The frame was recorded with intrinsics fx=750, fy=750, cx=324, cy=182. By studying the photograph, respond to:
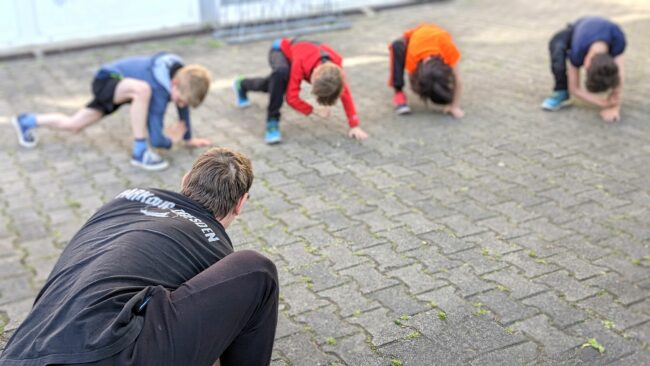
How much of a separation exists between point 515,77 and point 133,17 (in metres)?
4.23

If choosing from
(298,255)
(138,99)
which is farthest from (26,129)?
(298,255)

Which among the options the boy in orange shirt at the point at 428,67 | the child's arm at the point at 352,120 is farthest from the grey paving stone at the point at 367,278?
the boy in orange shirt at the point at 428,67

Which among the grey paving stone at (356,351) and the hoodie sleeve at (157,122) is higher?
the hoodie sleeve at (157,122)

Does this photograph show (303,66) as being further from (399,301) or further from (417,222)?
(399,301)

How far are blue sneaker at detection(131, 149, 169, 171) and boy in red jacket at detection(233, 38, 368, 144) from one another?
812 mm

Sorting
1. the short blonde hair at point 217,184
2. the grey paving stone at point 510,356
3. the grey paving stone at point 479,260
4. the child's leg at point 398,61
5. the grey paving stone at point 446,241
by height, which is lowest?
the grey paving stone at point 510,356

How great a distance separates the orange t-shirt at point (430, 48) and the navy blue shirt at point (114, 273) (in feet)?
11.4

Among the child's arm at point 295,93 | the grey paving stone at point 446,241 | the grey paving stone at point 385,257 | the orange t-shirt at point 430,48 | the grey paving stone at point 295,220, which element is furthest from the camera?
the orange t-shirt at point 430,48

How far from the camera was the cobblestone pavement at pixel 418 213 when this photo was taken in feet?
10.3

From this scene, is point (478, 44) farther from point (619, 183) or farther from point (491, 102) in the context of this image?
point (619, 183)

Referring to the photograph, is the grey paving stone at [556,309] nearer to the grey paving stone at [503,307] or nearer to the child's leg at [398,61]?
the grey paving stone at [503,307]

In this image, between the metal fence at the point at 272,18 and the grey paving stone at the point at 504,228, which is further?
the metal fence at the point at 272,18

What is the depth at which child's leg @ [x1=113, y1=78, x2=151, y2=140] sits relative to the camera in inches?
195

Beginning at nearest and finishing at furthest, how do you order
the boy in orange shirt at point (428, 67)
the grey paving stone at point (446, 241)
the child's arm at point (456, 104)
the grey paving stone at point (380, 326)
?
the grey paving stone at point (380, 326) < the grey paving stone at point (446, 241) < the boy in orange shirt at point (428, 67) < the child's arm at point (456, 104)
